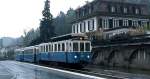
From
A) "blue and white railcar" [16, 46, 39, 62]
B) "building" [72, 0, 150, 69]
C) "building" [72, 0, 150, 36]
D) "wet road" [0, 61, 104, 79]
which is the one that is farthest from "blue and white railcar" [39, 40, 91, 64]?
"building" [72, 0, 150, 36]

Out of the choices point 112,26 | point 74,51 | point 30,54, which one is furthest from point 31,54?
point 74,51

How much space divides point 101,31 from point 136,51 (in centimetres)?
2085

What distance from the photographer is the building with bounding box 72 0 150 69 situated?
133ft

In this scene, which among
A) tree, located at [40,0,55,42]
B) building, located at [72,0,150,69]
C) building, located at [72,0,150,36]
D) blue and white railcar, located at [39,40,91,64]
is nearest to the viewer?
blue and white railcar, located at [39,40,91,64]

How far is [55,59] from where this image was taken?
36.3 m

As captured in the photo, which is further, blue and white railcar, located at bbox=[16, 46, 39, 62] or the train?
blue and white railcar, located at bbox=[16, 46, 39, 62]

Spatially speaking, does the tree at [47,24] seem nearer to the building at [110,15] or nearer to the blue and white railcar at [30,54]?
the building at [110,15]

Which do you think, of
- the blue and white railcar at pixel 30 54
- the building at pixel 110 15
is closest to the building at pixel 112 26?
the building at pixel 110 15

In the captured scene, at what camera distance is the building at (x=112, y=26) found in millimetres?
40688

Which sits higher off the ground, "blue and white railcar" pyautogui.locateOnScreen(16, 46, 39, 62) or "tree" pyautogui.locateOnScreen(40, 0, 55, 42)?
"tree" pyautogui.locateOnScreen(40, 0, 55, 42)

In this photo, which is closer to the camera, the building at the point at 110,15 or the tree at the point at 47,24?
the building at the point at 110,15

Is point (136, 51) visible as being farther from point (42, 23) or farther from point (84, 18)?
point (42, 23)

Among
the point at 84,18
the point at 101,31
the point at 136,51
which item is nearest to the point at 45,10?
the point at 84,18

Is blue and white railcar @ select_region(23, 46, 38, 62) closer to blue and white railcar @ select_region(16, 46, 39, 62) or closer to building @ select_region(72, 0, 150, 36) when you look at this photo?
blue and white railcar @ select_region(16, 46, 39, 62)
